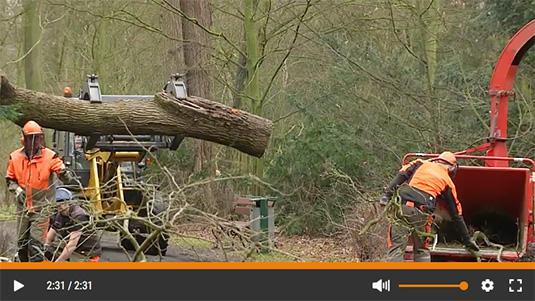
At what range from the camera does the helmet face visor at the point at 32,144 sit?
9.54 metres

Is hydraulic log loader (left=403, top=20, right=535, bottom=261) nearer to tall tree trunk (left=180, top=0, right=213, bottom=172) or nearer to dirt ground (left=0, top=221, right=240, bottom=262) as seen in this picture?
dirt ground (left=0, top=221, right=240, bottom=262)

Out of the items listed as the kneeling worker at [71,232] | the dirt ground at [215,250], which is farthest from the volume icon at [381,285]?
the kneeling worker at [71,232]

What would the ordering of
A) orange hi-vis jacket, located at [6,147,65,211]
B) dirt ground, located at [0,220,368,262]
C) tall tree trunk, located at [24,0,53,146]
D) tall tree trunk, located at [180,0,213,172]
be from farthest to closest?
tall tree trunk, located at [24,0,53,146] → tall tree trunk, located at [180,0,213,172] → orange hi-vis jacket, located at [6,147,65,211] → dirt ground, located at [0,220,368,262]

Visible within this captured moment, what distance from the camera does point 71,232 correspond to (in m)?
8.62

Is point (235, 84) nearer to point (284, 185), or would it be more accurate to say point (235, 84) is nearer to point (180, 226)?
point (284, 185)

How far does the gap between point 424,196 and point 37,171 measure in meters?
4.07

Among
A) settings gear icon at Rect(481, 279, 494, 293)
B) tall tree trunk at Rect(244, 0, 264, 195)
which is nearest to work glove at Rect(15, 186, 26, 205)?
settings gear icon at Rect(481, 279, 494, 293)

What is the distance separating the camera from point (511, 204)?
1085cm

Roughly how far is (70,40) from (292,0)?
11.9m

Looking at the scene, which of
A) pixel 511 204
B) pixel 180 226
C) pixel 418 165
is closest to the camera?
pixel 180 226

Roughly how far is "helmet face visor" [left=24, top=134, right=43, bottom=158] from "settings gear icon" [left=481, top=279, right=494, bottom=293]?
6.57 meters

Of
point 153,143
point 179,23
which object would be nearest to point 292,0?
point 179,23

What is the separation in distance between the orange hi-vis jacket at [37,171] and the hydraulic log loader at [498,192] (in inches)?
155

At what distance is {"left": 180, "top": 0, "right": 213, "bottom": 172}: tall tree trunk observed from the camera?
62.6ft
